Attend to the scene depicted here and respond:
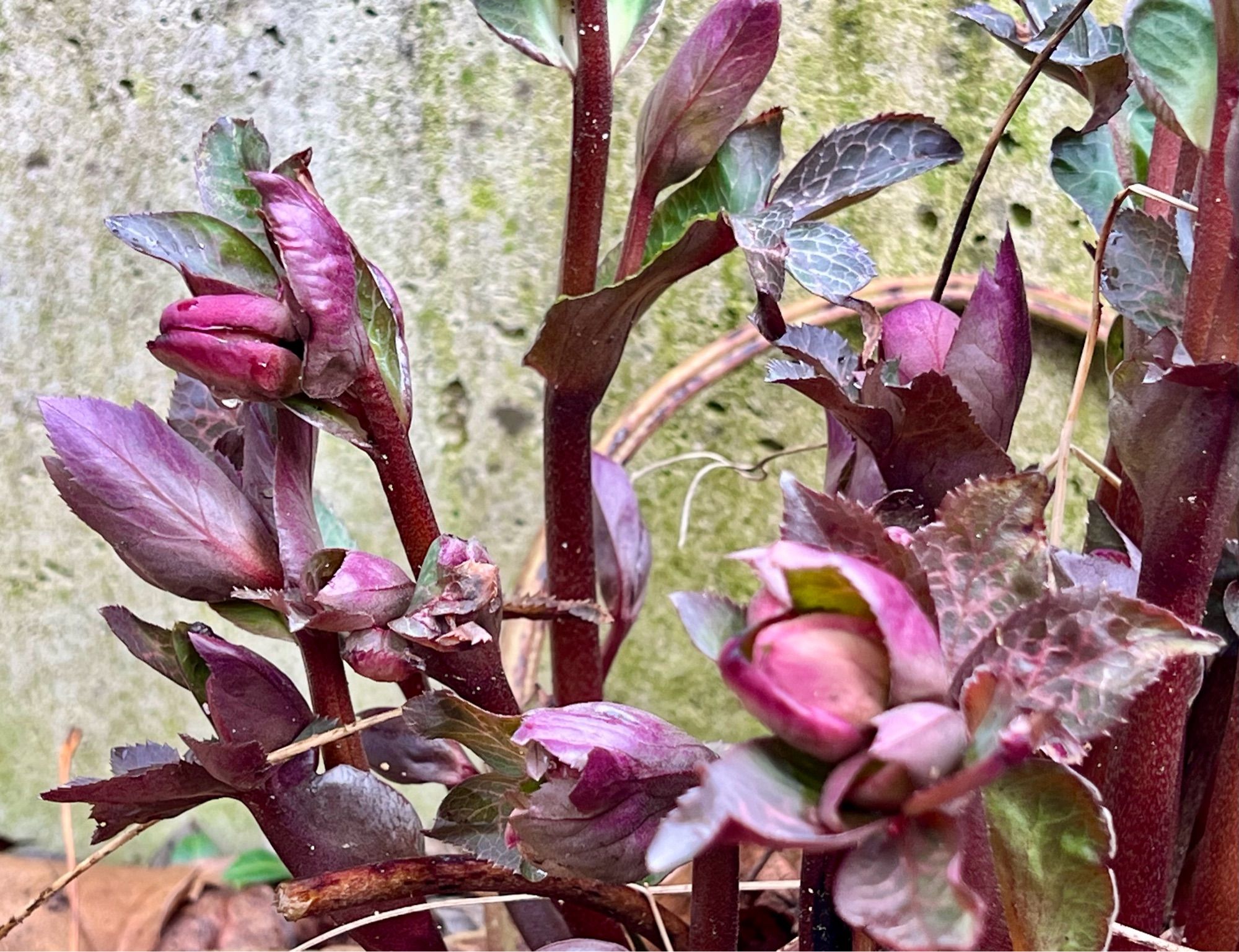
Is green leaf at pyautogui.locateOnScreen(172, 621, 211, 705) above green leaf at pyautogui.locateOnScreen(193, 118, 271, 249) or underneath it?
underneath

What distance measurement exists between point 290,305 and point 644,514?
0.49 metres

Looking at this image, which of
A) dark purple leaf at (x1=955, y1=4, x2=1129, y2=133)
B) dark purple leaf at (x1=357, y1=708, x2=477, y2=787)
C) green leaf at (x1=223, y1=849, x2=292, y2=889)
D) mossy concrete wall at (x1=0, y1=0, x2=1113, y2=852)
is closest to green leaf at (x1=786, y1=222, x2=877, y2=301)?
dark purple leaf at (x1=955, y1=4, x2=1129, y2=133)

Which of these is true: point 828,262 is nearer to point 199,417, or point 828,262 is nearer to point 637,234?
point 637,234

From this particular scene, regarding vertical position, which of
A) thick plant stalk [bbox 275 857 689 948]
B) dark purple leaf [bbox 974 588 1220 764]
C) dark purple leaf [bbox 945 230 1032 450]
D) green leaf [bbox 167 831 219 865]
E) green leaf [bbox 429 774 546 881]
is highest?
dark purple leaf [bbox 945 230 1032 450]

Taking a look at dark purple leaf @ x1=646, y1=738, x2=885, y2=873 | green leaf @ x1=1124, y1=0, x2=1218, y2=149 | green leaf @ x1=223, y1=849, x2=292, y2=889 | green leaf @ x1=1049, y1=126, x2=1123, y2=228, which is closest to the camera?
dark purple leaf @ x1=646, y1=738, x2=885, y2=873

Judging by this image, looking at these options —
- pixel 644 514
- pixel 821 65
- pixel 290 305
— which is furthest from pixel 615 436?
pixel 290 305

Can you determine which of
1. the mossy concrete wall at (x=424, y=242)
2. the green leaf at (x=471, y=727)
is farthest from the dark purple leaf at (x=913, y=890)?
the mossy concrete wall at (x=424, y=242)

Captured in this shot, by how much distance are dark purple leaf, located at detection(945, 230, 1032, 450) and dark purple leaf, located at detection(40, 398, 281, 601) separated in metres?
0.20

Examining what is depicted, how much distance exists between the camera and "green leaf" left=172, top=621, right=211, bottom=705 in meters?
0.31

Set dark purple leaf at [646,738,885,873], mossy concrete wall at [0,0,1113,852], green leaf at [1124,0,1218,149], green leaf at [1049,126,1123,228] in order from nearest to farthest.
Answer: dark purple leaf at [646,738,885,873] < green leaf at [1124,0,1218,149] < green leaf at [1049,126,1123,228] < mossy concrete wall at [0,0,1113,852]

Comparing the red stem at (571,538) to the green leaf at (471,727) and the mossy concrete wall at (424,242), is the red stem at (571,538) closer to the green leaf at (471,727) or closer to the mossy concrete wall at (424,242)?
the green leaf at (471,727)

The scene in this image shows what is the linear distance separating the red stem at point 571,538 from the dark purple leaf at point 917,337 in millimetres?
100

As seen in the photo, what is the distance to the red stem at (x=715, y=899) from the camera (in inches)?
10.7

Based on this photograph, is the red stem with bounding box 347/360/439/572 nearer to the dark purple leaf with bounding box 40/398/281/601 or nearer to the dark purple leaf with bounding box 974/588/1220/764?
the dark purple leaf with bounding box 40/398/281/601
